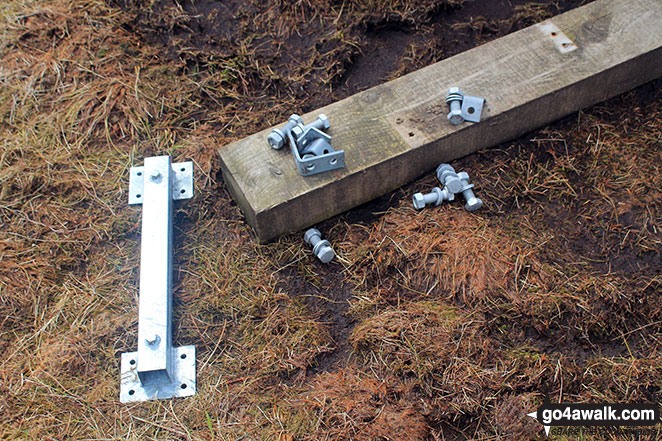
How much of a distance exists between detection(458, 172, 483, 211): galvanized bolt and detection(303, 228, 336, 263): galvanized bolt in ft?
2.90

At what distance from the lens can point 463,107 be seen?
148 inches

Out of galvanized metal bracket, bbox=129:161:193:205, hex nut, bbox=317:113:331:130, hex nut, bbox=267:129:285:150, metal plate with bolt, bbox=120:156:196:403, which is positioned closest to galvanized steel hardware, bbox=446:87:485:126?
hex nut, bbox=317:113:331:130

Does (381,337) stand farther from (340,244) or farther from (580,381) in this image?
(580,381)

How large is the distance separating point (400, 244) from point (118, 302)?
1.68 m

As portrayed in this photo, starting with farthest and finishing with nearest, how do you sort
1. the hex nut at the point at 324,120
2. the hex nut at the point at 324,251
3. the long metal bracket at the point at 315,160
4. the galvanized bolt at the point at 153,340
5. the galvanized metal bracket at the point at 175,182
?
the galvanized metal bracket at the point at 175,182 < the hex nut at the point at 324,120 < the hex nut at the point at 324,251 < the long metal bracket at the point at 315,160 < the galvanized bolt at the point at 153,340

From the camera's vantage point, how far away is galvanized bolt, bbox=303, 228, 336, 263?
3604 millimetres

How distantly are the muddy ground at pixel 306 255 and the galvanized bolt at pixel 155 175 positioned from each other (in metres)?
0.24

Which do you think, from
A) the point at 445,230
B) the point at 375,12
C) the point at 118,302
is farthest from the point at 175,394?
the point at 375,12

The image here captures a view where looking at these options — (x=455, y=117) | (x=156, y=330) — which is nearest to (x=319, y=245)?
(x=156, y=330)

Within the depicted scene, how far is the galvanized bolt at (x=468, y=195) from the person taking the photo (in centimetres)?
373

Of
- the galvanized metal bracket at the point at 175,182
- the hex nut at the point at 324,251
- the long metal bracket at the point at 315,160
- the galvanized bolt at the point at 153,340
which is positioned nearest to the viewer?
the galvanized bolt at the point at 153,340

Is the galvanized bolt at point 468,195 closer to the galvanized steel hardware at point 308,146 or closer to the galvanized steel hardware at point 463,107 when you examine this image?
the galvanized steel hardware at point 463,107

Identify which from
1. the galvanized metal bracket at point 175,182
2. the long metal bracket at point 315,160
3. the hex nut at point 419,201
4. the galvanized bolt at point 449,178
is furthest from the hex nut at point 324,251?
the galvanized metal bracket at point 175,182

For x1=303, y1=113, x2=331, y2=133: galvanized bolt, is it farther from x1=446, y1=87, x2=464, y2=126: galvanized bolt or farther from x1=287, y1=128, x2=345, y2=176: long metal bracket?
x1=446, y1=87, x2=464, y2=126: galvanized bolt
